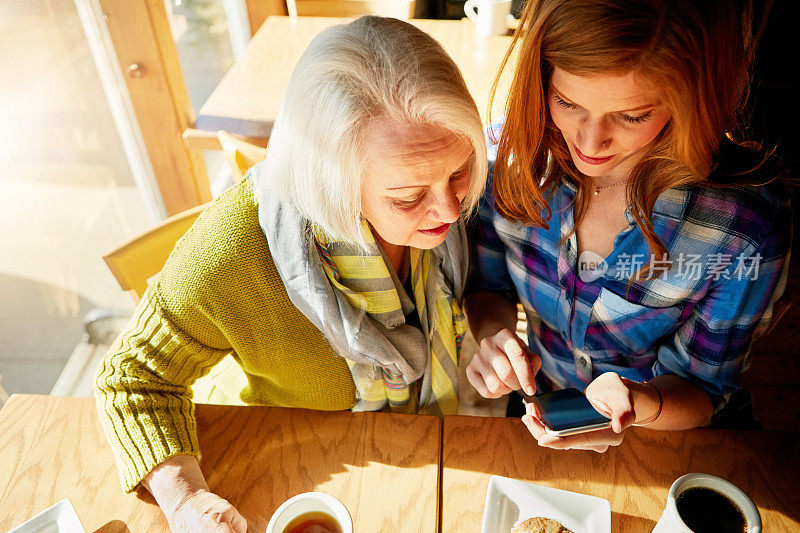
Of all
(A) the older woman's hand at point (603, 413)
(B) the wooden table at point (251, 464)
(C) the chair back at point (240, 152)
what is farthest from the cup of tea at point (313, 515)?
(C) the chair back at point (240, 152)

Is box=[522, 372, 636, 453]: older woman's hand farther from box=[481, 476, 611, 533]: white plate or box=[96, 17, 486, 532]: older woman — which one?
box=[96, 17, 486, 532]: older woman

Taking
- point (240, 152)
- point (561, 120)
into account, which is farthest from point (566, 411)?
point (240, 152)

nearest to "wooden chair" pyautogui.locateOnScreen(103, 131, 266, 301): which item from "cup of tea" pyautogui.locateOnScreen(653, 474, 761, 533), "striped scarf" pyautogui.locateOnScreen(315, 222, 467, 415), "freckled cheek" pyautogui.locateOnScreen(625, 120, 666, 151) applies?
"striped scarf" pyautogui.locateOnScreen(315, 222, 467, 415)

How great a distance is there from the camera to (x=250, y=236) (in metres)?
1.12

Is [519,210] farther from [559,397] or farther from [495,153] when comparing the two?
[559,397]

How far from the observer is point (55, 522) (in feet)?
3.28

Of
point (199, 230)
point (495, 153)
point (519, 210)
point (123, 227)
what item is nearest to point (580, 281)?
point (519, 210)

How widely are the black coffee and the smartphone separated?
0.17 meters

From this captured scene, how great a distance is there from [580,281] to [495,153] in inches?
13.3

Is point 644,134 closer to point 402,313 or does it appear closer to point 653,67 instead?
point 653,67

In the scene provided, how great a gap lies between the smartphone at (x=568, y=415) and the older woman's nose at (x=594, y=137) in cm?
44

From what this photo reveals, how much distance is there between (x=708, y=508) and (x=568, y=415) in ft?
0.81

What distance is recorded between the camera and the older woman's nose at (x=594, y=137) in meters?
0.94

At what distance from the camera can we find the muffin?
94 centimetres
